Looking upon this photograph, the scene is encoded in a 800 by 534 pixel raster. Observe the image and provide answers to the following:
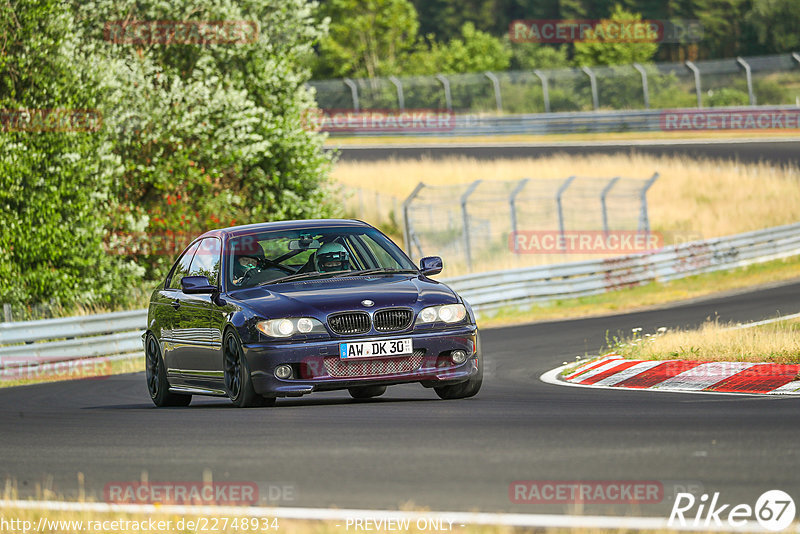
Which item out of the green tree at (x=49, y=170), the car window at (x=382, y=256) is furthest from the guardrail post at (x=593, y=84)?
the car window at (x=382, y=256)

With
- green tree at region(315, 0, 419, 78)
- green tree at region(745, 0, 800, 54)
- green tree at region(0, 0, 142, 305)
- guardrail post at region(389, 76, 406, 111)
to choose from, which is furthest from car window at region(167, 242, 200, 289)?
green tree at region(745, 0, 800, 54)

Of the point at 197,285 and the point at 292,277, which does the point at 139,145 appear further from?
the point at 292,277

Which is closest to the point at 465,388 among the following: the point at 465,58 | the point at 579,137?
the point at 579,137

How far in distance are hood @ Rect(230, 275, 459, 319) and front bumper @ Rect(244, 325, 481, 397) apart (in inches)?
9.1

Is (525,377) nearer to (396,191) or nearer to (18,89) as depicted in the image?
(18,89)

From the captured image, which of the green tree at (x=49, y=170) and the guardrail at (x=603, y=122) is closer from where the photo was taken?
the green tree at (x=49, y=170)

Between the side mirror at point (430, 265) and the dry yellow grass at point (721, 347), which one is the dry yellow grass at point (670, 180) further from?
the side mirror at point (430, 265)

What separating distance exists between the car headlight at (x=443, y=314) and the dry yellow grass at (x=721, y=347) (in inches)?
129

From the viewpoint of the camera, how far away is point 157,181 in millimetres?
25938

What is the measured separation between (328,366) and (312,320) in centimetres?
35

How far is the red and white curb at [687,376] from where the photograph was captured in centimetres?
1068

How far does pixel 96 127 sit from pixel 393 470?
17610 millimetres

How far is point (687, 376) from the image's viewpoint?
38.0 feet

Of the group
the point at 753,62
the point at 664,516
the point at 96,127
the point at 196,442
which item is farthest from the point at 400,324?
the point at 753,62
